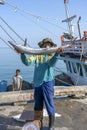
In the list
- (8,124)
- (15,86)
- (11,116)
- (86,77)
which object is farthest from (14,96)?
(86,77)

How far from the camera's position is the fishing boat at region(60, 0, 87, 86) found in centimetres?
1681

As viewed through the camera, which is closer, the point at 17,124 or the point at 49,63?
the point at 49,63

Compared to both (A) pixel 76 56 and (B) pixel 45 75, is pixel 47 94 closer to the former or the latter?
(B) pixel 45 75

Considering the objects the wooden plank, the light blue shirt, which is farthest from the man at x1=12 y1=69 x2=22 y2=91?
the light blue shirt

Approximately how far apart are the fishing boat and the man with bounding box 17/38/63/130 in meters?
9.30

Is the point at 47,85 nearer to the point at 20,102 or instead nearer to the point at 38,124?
the point at 38,124

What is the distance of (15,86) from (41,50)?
6.95m

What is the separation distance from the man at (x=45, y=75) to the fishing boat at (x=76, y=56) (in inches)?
366

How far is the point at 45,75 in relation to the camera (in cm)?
641

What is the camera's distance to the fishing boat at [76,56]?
16811mm

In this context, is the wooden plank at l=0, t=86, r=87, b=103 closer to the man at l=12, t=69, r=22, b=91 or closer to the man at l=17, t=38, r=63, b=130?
the man at l=17, t=38, r=63, b=130

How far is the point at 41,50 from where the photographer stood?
625 cm

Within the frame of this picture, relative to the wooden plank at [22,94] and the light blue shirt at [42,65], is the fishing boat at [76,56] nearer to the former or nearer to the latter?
Result: the wooden plank at [22,94]

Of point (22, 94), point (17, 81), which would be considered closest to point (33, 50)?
point (22, 94)
